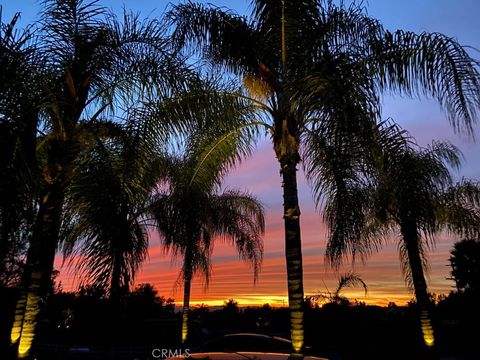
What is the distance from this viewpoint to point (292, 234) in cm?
809

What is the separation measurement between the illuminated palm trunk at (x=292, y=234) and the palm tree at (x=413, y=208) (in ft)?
6.09

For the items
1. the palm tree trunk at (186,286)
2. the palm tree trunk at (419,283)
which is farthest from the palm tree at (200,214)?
the palm tree trunk at (419,283)

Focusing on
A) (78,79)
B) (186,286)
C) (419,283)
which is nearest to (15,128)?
(78,79)

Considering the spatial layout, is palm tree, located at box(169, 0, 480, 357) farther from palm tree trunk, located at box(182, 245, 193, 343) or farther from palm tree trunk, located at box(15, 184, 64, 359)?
palm tree trunk, located at box(182, 245, 193, 343)

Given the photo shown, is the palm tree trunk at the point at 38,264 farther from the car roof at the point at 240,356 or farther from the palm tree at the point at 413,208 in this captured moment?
the palm tree at the point at 413,208

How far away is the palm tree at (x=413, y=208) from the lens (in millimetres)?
9352

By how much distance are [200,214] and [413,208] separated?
5.35 m

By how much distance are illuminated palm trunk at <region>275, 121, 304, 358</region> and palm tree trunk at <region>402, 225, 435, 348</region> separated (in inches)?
358

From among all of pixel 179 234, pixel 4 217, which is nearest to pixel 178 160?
pixel 179 234

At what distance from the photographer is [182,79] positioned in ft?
29.5

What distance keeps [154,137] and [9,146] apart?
280 centimetres

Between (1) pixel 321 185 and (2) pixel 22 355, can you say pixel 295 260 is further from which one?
(2) pixel 22 355

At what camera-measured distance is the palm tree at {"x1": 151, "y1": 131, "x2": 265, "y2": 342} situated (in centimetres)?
1096

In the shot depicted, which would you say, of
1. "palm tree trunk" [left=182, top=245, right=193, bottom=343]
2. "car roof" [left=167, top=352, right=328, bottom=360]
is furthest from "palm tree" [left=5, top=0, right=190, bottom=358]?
"palm tree trunk" [left=182, top=245, right=193, bottom=343]
